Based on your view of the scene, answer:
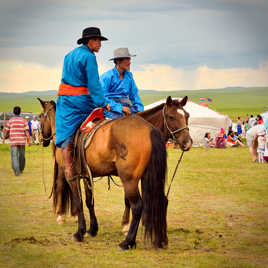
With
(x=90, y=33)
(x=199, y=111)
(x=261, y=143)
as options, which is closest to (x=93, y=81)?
(x=90, y=33)

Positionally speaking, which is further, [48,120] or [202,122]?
[202,122]

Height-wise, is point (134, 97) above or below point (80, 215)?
above

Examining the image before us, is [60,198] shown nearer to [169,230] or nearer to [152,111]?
[169,230]

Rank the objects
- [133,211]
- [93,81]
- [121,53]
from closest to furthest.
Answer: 1. [133,211]
2. [93,81]
3. [121,53]

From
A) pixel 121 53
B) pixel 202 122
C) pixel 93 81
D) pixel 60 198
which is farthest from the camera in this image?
pixel 202 122

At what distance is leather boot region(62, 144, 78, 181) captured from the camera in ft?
20.7

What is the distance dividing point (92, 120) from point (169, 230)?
1.91m

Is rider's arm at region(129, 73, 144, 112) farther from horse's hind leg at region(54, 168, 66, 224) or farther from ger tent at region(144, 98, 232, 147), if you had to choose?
ger tent at region(144, 98, 232, 147)

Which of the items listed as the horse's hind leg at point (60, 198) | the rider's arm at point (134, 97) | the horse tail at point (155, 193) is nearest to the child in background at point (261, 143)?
the rider's arm at point (134, 97)

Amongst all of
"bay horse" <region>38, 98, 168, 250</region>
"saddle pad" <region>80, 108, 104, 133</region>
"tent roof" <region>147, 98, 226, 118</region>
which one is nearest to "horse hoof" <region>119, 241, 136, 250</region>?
"bay horse" <region>38, 98, 168, 250</region>

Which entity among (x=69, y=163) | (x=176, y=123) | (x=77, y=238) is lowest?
(x=77, y=238)

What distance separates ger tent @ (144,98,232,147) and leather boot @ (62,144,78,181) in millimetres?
22687

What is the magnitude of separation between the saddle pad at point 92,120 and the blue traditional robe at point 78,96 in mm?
93

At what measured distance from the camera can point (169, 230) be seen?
6.88 meters
